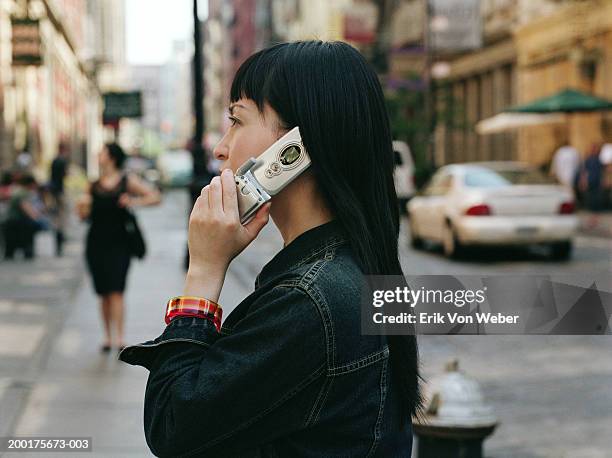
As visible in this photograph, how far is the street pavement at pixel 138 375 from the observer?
6152 millimetres

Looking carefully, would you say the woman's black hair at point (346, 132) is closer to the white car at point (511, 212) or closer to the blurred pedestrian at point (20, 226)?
the white car at point (511, 212)

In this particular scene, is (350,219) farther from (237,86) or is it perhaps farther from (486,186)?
(486,186)

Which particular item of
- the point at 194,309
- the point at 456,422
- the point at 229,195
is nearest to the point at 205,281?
the point at 194,309

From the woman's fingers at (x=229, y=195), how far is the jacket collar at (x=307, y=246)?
0.38 ft

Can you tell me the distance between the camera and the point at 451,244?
698 inches

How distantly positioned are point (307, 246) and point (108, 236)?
8.01 m

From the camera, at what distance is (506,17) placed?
40719 mm

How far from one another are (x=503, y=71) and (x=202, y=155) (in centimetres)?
2792

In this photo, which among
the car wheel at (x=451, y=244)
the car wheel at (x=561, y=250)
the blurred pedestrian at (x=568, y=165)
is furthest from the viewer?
the blurred pedestrian at (x=568, y=165)

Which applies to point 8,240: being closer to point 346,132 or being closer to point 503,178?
point 503,178

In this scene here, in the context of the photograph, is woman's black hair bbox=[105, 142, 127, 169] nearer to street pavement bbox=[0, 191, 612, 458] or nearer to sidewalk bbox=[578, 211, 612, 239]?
street pavement bbox=[0, 191, 612, 458]

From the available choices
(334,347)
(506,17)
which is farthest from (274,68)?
(506,17)

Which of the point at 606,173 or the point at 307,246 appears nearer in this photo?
the point at 307,246

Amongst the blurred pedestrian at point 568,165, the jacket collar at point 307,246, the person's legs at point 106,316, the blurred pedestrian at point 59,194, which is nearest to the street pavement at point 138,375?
the person's legs at point 106,316
